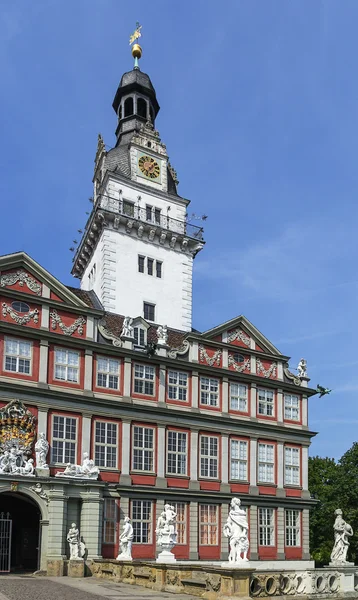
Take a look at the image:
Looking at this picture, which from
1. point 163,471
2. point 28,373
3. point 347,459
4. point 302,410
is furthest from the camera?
point 347,459

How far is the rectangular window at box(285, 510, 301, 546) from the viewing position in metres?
43.2

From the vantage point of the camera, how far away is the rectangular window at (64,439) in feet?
114

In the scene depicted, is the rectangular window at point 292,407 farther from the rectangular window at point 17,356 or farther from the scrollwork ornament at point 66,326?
the rectangular window at point 17,356

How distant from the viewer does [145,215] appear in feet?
152

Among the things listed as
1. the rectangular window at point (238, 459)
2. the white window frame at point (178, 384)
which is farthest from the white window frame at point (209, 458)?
the white window frame at point (178, 384)

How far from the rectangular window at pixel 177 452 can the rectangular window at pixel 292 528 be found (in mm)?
8216

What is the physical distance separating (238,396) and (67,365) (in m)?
11.7

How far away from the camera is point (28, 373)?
35.2m

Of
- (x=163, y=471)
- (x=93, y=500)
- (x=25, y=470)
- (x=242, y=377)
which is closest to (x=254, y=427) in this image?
(x=242, y=377)

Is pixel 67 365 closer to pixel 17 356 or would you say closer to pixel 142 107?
pixel 17 356

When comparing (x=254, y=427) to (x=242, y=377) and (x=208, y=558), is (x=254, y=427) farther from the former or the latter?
(x=208, y=558)

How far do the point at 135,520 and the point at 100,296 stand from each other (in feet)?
44.9

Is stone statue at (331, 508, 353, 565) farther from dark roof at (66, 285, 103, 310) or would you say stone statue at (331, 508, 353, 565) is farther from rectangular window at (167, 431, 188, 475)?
dark roof at (66, 285, 103, 310)

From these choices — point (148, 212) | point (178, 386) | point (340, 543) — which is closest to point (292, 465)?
point (178, 386)
